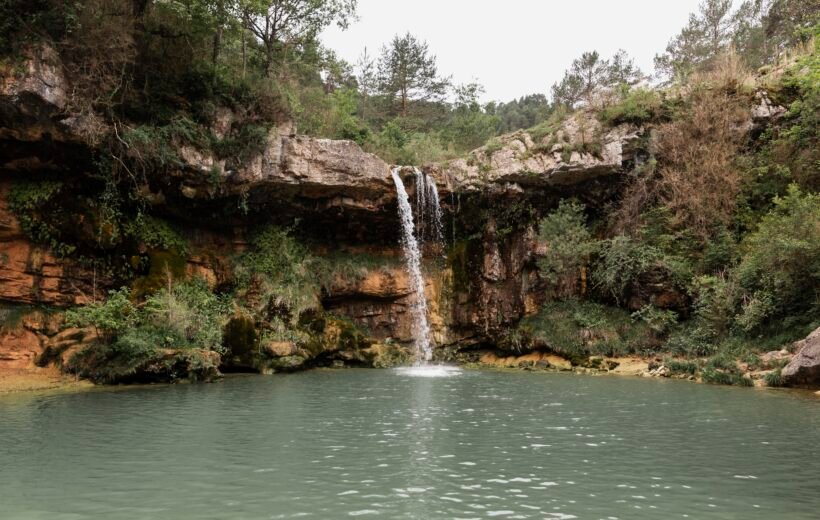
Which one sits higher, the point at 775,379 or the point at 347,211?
the point at 347,211

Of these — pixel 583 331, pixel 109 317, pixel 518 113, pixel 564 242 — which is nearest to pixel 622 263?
pixel 564 242

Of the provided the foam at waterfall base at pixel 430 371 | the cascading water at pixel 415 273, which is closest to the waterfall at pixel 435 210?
the cascading water at pixel 415 273

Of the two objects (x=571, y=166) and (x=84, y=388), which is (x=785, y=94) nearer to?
(x=571, y=166)

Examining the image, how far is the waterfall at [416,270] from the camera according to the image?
75.4 feet

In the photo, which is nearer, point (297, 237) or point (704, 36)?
point (297, 237)

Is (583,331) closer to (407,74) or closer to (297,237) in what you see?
(297,237)

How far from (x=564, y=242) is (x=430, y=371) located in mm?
7410

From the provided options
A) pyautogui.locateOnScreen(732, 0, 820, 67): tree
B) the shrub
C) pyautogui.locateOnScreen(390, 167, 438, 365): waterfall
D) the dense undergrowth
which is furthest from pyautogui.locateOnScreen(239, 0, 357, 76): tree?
pyautogui.locateOnScreen(732, 0, 820, 67): tree

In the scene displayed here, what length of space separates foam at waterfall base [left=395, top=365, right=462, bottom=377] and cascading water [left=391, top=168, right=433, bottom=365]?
1.34m

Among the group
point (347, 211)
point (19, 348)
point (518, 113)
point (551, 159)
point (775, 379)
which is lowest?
point (19, 348)

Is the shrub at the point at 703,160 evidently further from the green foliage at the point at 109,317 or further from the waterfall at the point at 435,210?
the green foliage at the point at 109,317

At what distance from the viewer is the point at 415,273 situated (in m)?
24.2

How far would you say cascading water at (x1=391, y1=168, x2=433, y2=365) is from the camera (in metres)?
22.9

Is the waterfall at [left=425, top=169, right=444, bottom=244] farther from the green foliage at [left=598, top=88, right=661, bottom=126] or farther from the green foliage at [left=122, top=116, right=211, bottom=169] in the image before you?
the green foliage at [left=122, top=116, right=211, bottom=169]
